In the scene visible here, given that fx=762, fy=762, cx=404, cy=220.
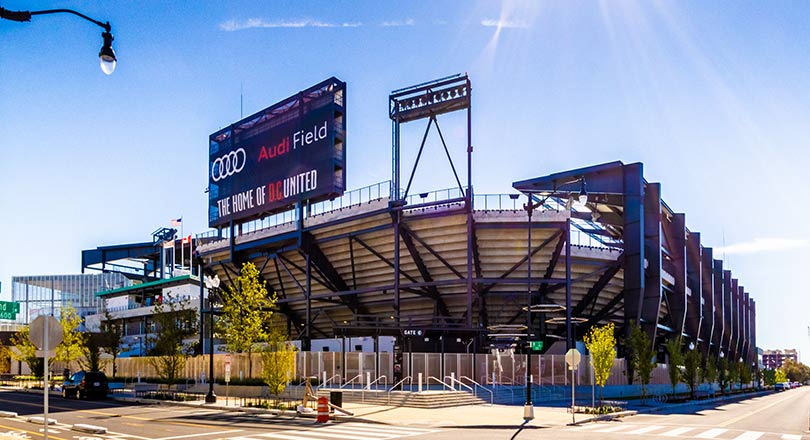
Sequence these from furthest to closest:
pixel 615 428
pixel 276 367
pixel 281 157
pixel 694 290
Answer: pixel 694 290, pixel 281 157, pixel 276 367, pixel 615 428

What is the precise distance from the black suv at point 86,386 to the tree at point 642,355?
37.3 m

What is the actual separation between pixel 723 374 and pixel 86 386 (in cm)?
7236

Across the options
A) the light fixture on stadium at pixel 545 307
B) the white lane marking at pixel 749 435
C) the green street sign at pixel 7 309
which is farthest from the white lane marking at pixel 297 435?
the green street sign at pixel 7 309

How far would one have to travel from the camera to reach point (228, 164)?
233 ft

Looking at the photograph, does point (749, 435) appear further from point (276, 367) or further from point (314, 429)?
point (276, 367)

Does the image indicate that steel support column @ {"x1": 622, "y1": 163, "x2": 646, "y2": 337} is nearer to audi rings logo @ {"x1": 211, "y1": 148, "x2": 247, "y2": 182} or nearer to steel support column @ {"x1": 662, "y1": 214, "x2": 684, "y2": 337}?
steel support column @ {"x1": 662, "y1": 214, "x2": 684, "y2": 337}

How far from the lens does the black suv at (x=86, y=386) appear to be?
1905 inches

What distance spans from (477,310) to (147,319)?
169 ft

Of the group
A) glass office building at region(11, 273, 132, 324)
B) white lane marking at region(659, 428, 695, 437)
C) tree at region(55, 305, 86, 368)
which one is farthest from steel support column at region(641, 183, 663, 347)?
glass office building at region(11, 273, 132, 324)

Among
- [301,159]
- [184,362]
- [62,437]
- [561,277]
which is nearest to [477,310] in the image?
[561,277]

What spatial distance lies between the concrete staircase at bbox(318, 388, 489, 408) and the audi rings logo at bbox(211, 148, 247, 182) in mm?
31538

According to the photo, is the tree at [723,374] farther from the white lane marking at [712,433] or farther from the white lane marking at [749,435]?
the white lane marking at [749,435]

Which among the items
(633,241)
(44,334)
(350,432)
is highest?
(633,241)

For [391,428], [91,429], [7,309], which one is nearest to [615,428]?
[391,428]
